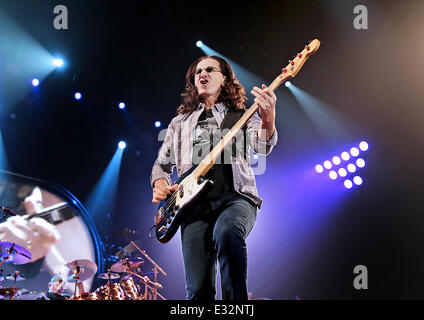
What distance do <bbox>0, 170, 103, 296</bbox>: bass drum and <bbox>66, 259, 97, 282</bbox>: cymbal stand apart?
23 cm

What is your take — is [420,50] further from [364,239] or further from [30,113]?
[30,113]

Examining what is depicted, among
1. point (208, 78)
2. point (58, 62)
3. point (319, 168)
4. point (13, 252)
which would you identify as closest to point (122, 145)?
point (58, 62)

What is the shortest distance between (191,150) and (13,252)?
15.8 feet

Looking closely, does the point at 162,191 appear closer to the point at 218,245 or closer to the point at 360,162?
the point at 218,245

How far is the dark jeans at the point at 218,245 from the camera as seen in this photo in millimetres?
2180

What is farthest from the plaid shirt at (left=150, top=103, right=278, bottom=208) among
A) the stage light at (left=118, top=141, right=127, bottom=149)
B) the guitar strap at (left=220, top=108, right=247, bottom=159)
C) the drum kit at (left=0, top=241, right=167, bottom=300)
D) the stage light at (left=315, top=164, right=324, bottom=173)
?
the stage light at (left=118, top=141, right=127, bottom=149)

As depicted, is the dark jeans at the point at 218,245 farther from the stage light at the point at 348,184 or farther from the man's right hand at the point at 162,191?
the stage light at the point at 348,184

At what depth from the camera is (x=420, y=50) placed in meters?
6.73

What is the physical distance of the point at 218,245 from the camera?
227 cm

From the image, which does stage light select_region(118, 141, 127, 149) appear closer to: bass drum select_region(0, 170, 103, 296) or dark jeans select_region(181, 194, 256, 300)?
bass drum select_region(0, 170, 103, 296)

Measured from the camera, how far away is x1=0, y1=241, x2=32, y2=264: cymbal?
6.10 metres

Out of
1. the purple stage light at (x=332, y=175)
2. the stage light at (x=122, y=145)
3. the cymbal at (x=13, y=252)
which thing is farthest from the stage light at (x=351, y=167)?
the cymbal at (x=13, y=252)

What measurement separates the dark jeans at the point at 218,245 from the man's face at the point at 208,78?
3.66ft
